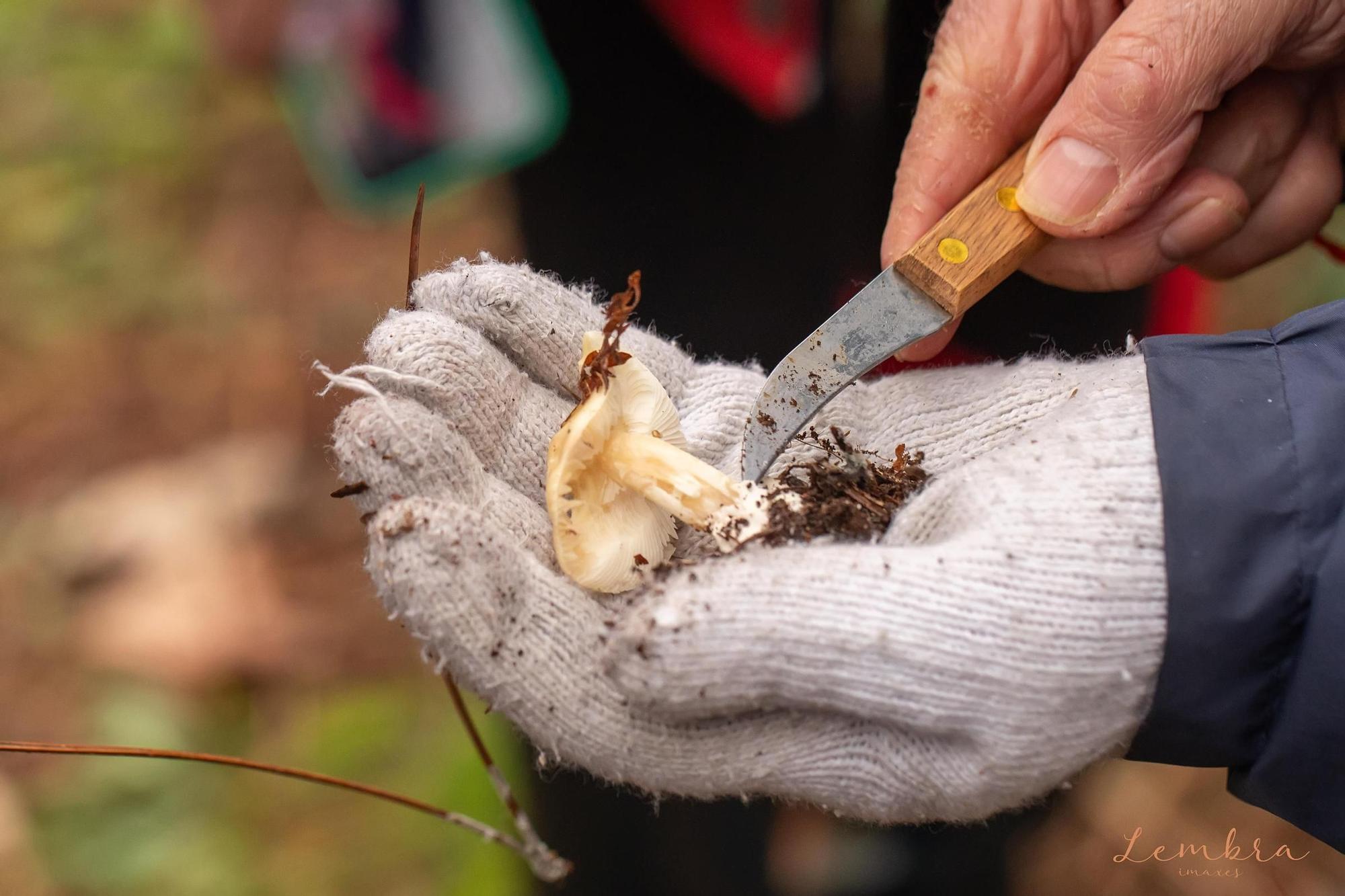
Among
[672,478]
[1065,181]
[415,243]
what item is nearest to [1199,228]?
[1065,181]

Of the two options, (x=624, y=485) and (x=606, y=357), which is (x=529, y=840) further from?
(x=606, y=357)

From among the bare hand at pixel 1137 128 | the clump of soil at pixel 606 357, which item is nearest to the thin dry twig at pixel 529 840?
the clump of soil at pixel 606 357

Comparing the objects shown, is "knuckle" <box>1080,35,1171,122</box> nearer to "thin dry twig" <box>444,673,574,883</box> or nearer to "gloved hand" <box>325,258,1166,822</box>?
"gloved hand" <box>325,258,1166,822</box>

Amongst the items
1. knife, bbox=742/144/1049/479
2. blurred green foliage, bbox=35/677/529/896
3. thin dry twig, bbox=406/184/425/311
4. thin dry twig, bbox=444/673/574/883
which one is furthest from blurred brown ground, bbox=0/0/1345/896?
thin dry twig, bbox=444/673/574/883

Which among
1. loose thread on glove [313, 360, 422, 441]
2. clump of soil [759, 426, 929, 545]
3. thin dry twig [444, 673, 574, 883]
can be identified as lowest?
thin dry twig [444, 673, 574, 883]

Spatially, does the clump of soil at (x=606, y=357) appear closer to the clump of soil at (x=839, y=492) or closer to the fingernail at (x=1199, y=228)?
the clump of soil at (x=839, y=492)

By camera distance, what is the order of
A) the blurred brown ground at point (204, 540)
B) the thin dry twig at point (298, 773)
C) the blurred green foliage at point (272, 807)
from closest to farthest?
1. the thin dry twig at point (298, 773)
2. the blurred green foliage at point (272, 807)
3. the blurred brown ground at point (204, 540)

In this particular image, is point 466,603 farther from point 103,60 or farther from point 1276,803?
point 103,60
